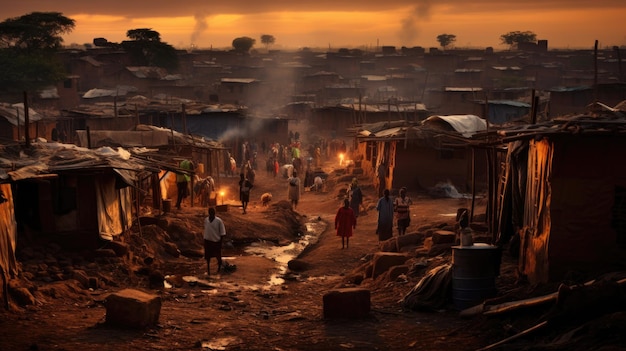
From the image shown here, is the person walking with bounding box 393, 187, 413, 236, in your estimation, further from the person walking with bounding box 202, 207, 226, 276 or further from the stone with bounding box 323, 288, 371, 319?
the stone with bounding box 323, 288, 371, 319

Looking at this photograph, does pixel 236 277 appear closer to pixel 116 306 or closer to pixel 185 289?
pixel 185 289

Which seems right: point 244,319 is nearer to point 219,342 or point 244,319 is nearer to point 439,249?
point 219,342

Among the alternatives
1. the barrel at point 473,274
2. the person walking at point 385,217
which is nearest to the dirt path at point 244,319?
the barrel at point 473,274

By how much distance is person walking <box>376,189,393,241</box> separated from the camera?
1961 cm

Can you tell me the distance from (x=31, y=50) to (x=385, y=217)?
5257 cm

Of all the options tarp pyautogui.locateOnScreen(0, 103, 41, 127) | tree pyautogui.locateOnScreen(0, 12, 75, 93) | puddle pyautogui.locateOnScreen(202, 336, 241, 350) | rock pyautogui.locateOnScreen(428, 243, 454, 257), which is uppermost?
tree pyautogui.locateOnScreen(0, 12, 75, 93)

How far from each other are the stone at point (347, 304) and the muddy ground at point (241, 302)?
0.42ft

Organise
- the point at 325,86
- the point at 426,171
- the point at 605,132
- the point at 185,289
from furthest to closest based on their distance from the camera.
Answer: the point at 325,86, the point at 426,171, the point at 185,289, the point at 605,132

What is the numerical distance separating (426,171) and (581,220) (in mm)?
16776

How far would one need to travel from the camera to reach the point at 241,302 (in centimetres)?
1469

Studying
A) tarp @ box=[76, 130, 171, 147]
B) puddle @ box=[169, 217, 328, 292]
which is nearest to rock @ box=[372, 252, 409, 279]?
puddle @ box=[169, 217, 328, 292]

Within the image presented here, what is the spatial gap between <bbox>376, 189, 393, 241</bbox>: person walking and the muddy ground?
0.46 metres

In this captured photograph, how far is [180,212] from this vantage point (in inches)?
888

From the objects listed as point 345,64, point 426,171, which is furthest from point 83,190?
point 345,64
